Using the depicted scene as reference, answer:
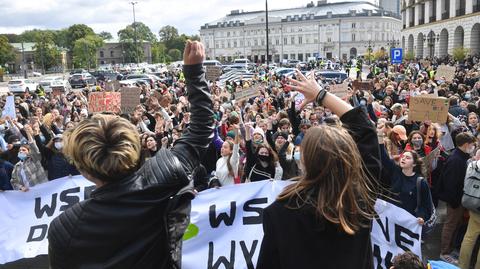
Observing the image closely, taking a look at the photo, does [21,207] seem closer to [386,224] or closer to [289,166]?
[289,166]

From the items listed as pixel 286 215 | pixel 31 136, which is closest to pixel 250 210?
pixel 286 215

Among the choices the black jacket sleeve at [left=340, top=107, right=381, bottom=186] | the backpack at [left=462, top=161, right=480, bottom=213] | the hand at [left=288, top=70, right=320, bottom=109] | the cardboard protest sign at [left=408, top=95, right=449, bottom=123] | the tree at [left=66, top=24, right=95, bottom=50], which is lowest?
the backpack at [left=462, top=161, right=480, bottom=213]

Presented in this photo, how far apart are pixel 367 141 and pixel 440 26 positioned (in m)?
62.6

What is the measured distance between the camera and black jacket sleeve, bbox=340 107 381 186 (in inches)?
79.6

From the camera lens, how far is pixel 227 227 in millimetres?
4805

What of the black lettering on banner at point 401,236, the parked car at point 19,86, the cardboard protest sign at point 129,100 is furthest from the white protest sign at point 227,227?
the parked car at point 19,86

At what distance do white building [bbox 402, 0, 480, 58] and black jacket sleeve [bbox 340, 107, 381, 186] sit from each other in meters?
52.1

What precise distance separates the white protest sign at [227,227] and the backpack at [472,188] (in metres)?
2.06

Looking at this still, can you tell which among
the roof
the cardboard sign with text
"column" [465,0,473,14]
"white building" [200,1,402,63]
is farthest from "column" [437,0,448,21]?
the roof

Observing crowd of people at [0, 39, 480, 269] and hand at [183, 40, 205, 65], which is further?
hand at [183, 40, 205, 65]

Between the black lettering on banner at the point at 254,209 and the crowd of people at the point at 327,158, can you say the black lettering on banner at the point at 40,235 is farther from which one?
the black lettering on banner at the point at 254,209

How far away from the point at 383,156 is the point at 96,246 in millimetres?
3798

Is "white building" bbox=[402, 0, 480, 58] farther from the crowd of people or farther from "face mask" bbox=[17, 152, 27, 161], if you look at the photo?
"face mask" bbox=[17, 152, 27, 161]

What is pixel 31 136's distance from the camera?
24.8 feet
